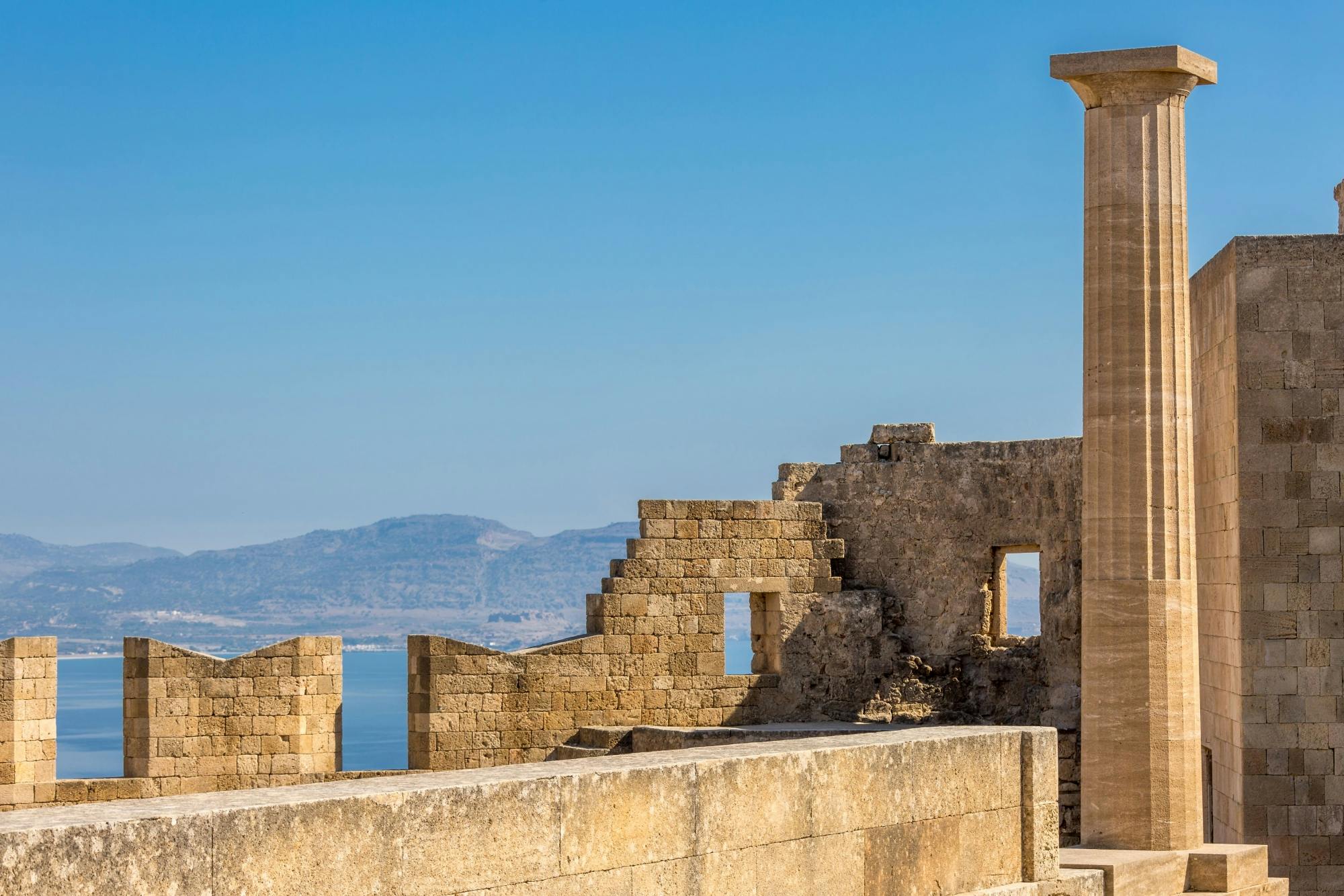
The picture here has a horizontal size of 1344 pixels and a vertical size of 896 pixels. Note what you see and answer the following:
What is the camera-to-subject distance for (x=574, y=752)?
15.8 metres

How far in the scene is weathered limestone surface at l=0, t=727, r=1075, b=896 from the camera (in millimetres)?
5152

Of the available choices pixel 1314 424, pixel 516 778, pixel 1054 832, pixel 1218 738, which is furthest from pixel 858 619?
pixel 516 778

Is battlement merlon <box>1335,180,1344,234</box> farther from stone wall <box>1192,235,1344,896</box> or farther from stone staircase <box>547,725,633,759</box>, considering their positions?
stone staircase <box>547,725,633,759</box>

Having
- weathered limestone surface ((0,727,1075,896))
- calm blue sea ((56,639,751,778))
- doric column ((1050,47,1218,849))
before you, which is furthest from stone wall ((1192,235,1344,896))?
calm blue sea ((56,639,751,778))

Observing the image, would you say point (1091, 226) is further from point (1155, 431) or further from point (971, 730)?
point (971, 730)

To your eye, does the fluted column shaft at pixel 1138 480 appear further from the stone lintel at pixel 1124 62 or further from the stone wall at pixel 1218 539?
the stone wall at pixel 1218 539

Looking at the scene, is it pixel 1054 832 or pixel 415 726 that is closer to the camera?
pixel 1054 832

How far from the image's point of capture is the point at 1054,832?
8.63 meters

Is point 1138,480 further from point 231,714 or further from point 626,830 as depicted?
point 231,714

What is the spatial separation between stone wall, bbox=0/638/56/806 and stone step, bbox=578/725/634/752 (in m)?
4.65

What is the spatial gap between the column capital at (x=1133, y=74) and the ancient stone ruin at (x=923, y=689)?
2cm

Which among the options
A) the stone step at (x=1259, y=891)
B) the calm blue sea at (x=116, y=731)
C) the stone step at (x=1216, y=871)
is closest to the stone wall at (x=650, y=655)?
the stone step at (x=1259, y=891)

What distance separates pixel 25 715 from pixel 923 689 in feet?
27.0

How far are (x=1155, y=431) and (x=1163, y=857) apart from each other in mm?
2540
